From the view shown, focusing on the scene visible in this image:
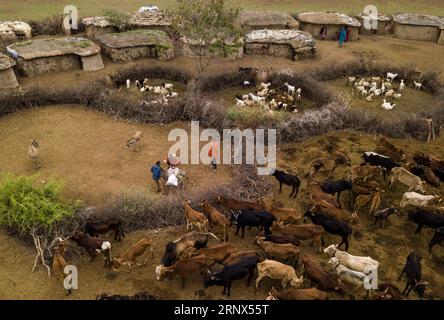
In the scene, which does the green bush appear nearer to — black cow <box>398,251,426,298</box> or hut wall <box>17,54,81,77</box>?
black cow <box>398,251,426,298</box>

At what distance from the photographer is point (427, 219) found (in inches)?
450

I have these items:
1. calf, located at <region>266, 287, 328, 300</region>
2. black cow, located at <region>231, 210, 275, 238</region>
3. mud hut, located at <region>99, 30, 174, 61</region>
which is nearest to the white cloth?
black cow, located at <region>231, 210, 275, 238</region>

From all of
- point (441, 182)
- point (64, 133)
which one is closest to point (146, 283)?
point (64, 133)

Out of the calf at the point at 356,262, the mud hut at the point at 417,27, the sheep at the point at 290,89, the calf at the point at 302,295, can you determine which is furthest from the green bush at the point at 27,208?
the mud hut at the point at 417,27

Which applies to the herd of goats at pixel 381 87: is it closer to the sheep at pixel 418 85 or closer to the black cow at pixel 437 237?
the sheep at pixel 418 85

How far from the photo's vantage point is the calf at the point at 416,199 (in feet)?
40.6

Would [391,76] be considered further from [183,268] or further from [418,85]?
[183,268]

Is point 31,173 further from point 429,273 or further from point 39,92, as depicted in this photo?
point 429,273

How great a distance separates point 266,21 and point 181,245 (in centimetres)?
2034

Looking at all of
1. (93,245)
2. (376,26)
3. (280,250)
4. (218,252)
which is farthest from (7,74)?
(376,26)

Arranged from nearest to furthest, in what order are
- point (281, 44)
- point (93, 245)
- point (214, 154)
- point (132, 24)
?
point (93, 245) < point (214, 154) < point (281, 44) < point (132, 24)

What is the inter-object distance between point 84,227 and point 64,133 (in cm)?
646

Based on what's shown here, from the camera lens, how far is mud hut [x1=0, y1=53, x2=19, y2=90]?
1903 cm

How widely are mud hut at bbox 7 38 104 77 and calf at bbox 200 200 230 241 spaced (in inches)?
539
